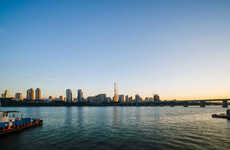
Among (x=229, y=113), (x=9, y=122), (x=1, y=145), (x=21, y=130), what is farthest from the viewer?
(x=229, y=113)

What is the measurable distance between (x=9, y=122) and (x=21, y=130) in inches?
221

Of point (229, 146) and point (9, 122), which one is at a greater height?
point (9, 122)

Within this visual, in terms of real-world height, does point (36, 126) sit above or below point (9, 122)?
below

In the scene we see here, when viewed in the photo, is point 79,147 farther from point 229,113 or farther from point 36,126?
point 229,113

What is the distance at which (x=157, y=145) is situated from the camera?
3256 centimetres

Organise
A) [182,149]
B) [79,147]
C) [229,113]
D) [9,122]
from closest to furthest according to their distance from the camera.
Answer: [182,149] → [79,147] → [9,122] → [229,113]

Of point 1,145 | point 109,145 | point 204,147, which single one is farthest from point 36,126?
point 204,147

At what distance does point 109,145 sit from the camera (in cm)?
3262

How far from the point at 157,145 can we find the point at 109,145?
10.5 metres

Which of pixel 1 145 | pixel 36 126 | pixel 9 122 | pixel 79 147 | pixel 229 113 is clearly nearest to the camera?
pixel 79 147

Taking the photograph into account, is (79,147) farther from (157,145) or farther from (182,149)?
(182,149)

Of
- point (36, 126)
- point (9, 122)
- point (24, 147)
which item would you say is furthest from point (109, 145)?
point (36, 126)

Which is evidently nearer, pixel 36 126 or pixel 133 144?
pixel 133 144

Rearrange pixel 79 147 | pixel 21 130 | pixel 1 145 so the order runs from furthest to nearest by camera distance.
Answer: pixel 21 130 → pixel 1 145 → pixel 79 147
